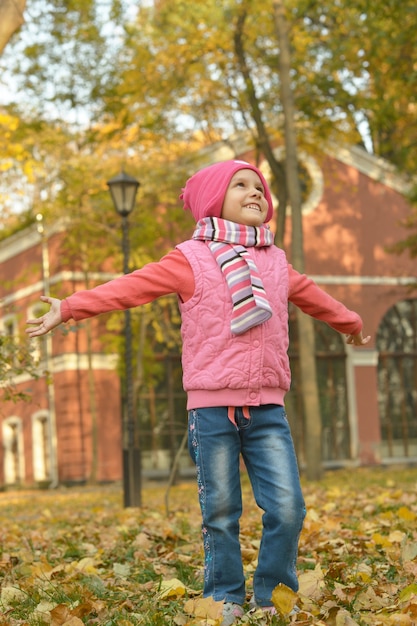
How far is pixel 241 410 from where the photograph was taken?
13.7ft

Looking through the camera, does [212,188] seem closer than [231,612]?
No

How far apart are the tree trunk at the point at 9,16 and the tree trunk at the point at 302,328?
34.2 feet

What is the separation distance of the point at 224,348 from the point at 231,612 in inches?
41.0

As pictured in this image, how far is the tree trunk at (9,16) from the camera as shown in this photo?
26.5ft

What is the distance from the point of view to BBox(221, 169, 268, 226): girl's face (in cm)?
441

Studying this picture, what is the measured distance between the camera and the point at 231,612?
162 inches

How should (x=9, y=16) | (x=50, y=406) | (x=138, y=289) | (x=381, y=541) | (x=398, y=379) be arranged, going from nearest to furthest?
(x=138, y=289) < (x=381, y=541) < (x=9, y=16) < (x=50, y=406) < (x=398, y=379)

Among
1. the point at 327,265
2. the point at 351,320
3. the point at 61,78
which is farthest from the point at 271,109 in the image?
the point at 351,320

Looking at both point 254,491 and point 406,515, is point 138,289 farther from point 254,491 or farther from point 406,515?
point 406,515

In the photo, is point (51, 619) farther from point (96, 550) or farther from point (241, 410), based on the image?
point (96, 550)

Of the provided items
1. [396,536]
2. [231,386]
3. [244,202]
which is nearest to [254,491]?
[231,386]

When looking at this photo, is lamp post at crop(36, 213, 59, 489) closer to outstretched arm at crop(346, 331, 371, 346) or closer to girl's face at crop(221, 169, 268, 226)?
outstretched arm at crop(346, 331, 371, 346)

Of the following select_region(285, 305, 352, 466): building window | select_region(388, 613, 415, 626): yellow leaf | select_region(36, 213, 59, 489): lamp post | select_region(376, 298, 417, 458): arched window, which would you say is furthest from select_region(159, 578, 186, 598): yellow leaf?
select_region(376, 298, 417, 458): arched window

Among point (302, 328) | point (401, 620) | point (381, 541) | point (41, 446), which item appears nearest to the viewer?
point (401, 620)
